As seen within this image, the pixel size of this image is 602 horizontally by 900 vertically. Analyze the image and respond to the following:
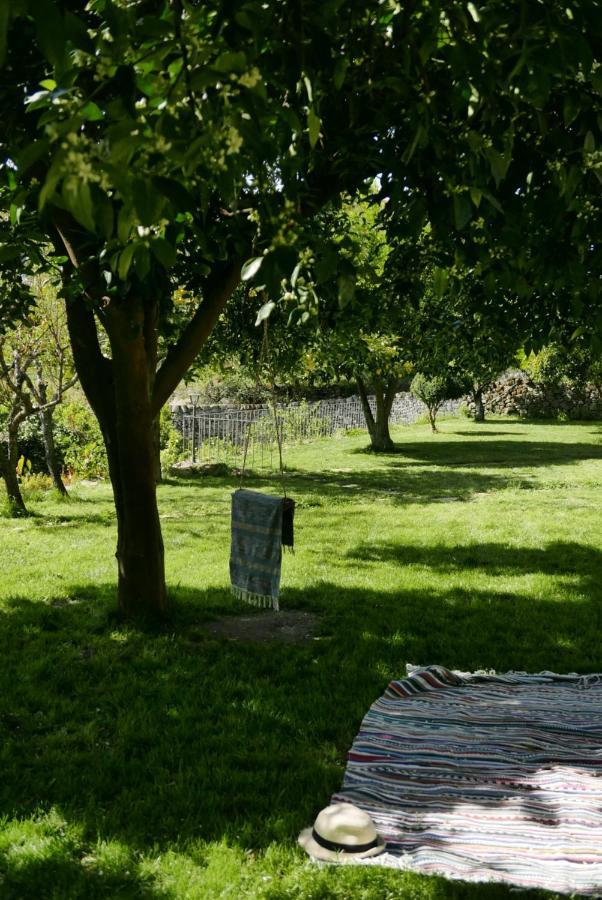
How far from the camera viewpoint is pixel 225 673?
474cm

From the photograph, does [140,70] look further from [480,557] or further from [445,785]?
[480,557]

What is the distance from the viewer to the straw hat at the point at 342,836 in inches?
114

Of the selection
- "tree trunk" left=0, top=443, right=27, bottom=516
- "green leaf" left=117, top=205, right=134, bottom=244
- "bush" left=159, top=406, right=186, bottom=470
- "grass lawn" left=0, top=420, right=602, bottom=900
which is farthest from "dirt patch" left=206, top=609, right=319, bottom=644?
"bush" left=159, top=406, right=186, bottom=470

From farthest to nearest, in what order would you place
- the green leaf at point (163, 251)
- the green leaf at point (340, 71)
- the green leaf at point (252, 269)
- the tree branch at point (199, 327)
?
the tree branch at point (199, 327) → the green leaf at point (340, 71) → the green leaf at point (252, 269) → the green leaf at point (163, 251)

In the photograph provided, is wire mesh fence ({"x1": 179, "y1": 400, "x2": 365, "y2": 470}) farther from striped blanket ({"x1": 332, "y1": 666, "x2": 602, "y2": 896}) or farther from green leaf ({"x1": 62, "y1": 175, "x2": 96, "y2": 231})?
green leaf ({"x1": 62, "y1": 175, "x2": 96, "y2": 231})

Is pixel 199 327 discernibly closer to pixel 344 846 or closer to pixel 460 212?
pixel 460 212

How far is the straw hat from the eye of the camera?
291 cm

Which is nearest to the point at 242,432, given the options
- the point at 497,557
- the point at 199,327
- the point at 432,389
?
the point at 432,389

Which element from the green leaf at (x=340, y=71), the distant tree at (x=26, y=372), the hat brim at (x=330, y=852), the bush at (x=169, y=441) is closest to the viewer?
Answer: the green leaf at (x=340, y=71)

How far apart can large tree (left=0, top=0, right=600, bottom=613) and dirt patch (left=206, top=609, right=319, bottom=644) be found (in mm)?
541

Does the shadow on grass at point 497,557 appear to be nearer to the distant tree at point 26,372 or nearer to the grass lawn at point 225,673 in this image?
the grass lawn at point 225,673

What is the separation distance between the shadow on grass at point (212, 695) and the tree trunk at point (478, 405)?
25847 mm

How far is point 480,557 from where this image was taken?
8031 mm

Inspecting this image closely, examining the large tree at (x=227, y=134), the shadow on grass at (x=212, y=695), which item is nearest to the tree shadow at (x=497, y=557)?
the shadow on grass at (x=212, y=695)
